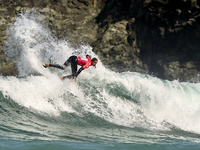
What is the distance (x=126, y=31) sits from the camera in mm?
20797

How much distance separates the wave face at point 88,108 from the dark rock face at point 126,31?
39.2ft

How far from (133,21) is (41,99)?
1589cm

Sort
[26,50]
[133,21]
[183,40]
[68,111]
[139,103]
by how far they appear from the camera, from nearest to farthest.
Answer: [68,111] < [139,103] < [26,50] < [183,40] < [133,21]

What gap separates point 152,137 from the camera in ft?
16.3

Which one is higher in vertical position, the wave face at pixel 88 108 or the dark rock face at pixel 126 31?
the dark rock face at pixel 126 31

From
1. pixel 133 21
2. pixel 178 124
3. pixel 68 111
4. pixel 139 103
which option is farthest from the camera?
pixel 133 21

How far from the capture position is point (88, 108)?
634 centimetres

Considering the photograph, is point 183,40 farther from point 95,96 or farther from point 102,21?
point 95,96

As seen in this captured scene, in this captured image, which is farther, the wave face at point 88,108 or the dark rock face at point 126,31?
the dark rock face at point 126,31

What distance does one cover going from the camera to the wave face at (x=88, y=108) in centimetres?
483

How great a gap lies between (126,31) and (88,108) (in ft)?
50.3

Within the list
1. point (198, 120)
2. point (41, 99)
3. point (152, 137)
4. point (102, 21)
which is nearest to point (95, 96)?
point (41, 99)

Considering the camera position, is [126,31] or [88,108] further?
[126,31]

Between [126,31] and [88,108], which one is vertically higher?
[126,31]
